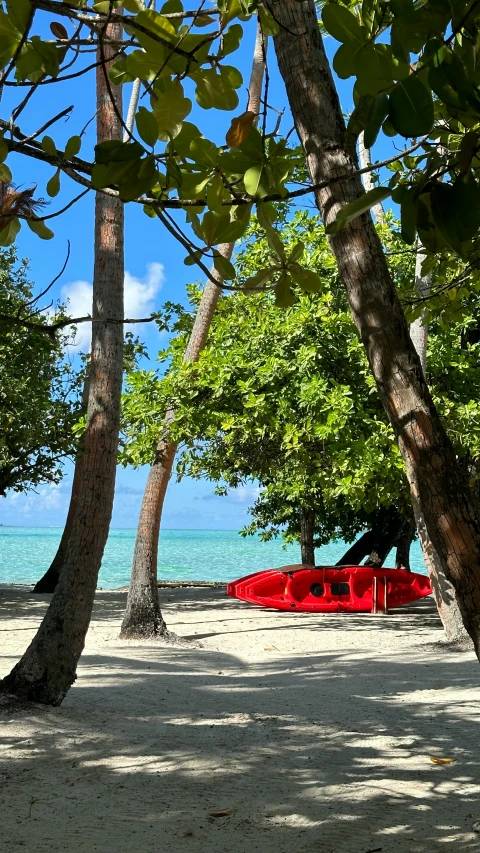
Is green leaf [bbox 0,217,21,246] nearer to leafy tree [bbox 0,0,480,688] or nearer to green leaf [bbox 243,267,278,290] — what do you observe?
leafy tree [bbox 0,0,480,688]

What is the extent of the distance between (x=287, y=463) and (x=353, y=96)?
40.6 feet

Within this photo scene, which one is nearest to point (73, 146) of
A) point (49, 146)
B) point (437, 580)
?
point (49, 146)

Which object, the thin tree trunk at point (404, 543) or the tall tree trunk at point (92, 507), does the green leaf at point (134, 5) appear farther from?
the thin tree trunk at point (404, 543)

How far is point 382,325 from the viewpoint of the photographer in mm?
2803

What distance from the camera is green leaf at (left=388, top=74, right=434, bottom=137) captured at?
1.38 metres

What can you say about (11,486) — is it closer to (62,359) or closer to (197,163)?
(62,359)

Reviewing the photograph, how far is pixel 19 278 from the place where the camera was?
58.2 feet

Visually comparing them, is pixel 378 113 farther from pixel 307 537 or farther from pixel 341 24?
pixel 307 537

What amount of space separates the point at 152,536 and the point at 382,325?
30.2ft

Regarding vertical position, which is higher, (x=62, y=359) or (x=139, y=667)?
(x=62, y=359)

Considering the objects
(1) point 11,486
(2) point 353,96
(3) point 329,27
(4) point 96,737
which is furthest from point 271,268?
(1) point 11,486


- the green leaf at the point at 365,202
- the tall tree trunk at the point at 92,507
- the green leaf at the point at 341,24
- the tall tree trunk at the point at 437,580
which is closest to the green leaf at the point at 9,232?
the green leaf at the point at 341,24

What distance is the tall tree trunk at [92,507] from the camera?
6.07 meters

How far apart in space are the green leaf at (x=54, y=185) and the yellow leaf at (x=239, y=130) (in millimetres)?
763
